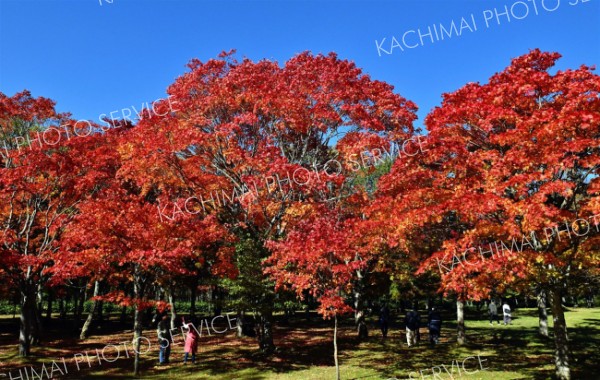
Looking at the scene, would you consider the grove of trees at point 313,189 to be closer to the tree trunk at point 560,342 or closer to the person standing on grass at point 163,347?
the tree trunk at point 560,342

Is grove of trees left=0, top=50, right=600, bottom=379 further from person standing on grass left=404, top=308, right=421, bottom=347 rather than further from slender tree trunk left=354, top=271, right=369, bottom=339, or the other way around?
person standing on grass left=404, top=308, right=421, bottom=347

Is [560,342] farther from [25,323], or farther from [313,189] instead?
[25,323]

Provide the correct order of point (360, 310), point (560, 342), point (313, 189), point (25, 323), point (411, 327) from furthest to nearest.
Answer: point (360, 310), point (411, 327), point (313, 189), point (25, 323), point (560, 342)

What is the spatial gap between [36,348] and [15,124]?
1149 cm

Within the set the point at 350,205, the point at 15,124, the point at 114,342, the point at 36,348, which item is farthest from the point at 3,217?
the point at 350,205

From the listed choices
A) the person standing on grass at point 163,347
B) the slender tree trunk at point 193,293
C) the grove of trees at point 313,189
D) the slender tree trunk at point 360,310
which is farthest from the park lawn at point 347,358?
the slender tree trunk at point 193,293

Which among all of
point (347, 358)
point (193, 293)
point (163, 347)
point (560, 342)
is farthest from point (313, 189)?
point (193, 293)

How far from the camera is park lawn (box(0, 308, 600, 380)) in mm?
14773

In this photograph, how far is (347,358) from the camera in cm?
Answer: 1788

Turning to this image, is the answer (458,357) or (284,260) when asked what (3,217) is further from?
(458,357)

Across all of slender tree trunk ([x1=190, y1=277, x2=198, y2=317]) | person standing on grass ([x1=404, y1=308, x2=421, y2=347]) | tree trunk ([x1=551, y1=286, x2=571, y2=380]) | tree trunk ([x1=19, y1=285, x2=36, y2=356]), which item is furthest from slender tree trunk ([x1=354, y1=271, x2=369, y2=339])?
tree trunk ([x1=19, y1=285, x2=36, y2=356])

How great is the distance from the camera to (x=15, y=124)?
20.0 m

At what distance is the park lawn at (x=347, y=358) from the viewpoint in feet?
48.5

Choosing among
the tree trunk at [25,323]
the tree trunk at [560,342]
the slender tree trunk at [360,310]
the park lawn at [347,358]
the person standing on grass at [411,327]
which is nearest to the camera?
the tree trunk at [560,342]
